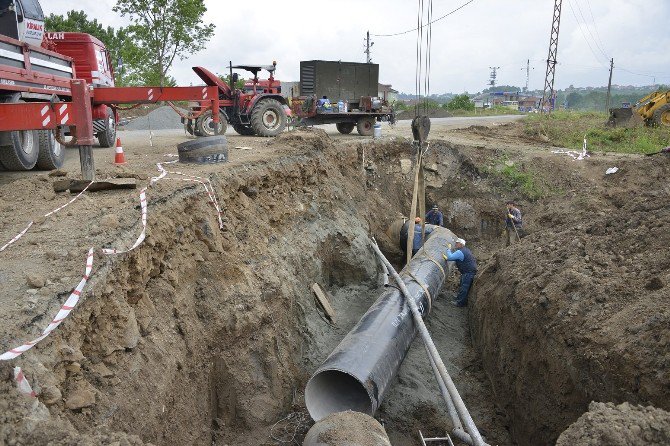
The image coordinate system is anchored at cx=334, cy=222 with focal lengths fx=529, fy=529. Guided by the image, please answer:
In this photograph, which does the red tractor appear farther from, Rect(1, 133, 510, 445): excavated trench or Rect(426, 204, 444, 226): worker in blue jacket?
Rect(426, 204, 444, 226): worker in blue jacket

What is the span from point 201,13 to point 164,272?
24485 millimetres

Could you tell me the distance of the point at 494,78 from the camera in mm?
110062

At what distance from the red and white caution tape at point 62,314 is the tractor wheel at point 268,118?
31.9 ft

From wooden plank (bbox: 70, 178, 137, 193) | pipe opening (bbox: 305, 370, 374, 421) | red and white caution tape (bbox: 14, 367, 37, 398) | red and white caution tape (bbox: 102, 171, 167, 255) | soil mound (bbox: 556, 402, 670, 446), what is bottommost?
pipe opening (bbox: 305, 370, 374, 421)

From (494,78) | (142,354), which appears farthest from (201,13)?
(494,78)

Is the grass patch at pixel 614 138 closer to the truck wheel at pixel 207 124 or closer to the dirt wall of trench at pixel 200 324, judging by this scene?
the dirt wall of trench at pixel 200 324

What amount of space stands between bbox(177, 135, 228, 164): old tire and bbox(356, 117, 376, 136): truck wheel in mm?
8841

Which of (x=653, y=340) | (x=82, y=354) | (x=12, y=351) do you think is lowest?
(x=653, y=340)

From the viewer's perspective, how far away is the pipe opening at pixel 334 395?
6.05m

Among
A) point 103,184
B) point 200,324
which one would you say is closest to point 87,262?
point 200,324

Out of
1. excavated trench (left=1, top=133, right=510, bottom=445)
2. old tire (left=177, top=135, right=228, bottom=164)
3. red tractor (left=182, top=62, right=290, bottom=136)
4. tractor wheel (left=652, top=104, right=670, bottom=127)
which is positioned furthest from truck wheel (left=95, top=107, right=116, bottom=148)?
tractor wheel (left=652, top=104, right=670, bottom=127)

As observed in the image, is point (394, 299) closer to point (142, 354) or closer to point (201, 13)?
point (142, 354)

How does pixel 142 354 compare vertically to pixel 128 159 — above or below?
below

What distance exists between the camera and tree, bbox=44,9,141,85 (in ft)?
86.3
